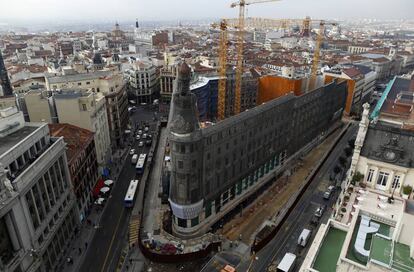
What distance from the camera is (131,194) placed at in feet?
304

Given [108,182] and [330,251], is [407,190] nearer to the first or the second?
[330,251]

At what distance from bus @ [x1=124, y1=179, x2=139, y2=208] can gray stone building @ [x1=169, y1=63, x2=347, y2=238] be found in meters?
17.4

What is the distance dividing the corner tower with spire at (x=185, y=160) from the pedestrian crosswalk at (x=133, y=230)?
10380 mm

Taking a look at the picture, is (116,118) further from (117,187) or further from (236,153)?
(236,153)

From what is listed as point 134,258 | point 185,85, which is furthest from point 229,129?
point 134,258

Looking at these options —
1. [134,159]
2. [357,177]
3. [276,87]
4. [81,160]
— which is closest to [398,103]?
[357,177]

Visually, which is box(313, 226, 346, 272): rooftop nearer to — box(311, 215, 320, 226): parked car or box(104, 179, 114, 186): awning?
box(311, 215, 320, 226): parked car

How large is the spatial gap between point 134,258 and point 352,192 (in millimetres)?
53369

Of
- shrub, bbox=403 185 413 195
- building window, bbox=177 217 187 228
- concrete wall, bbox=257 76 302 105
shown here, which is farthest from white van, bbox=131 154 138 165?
shrub, bbox=403 185 413 195

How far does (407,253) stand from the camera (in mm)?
33500

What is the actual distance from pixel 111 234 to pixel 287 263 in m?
46.2

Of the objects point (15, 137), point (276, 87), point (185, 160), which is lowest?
point (276, 87)

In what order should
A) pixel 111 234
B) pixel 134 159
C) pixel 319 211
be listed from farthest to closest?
pixel 134 159 < pixel 319 211 < pixel 111 234

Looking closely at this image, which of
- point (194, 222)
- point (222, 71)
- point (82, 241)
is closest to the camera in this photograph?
point (194, 222)
